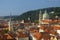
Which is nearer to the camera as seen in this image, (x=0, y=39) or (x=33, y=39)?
(x=0, y=39)

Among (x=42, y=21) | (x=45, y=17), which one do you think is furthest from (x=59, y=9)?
(x=42, y=21)

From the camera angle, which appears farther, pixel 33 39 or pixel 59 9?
pixel 59 9

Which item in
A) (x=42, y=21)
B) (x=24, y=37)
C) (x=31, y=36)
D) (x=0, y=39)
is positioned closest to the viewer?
(x=0, y=39)

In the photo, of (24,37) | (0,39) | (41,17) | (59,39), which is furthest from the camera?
(41,17)

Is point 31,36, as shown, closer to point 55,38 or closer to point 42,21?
point 55,38

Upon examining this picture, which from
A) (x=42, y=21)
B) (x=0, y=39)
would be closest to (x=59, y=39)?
(x=0, y=39)

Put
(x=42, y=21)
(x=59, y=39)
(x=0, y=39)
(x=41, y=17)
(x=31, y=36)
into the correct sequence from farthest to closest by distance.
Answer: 1. (x=41, y=17)
2. (x=42, y=21)
3. (x=31, y=36)
4. (x=59, y=39)
5. (x=0, y=39)

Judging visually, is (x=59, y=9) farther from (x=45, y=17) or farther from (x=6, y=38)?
(x=6, y=38)

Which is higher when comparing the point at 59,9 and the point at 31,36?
the point at 59,9

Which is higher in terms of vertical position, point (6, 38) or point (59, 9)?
point (59, 9)
